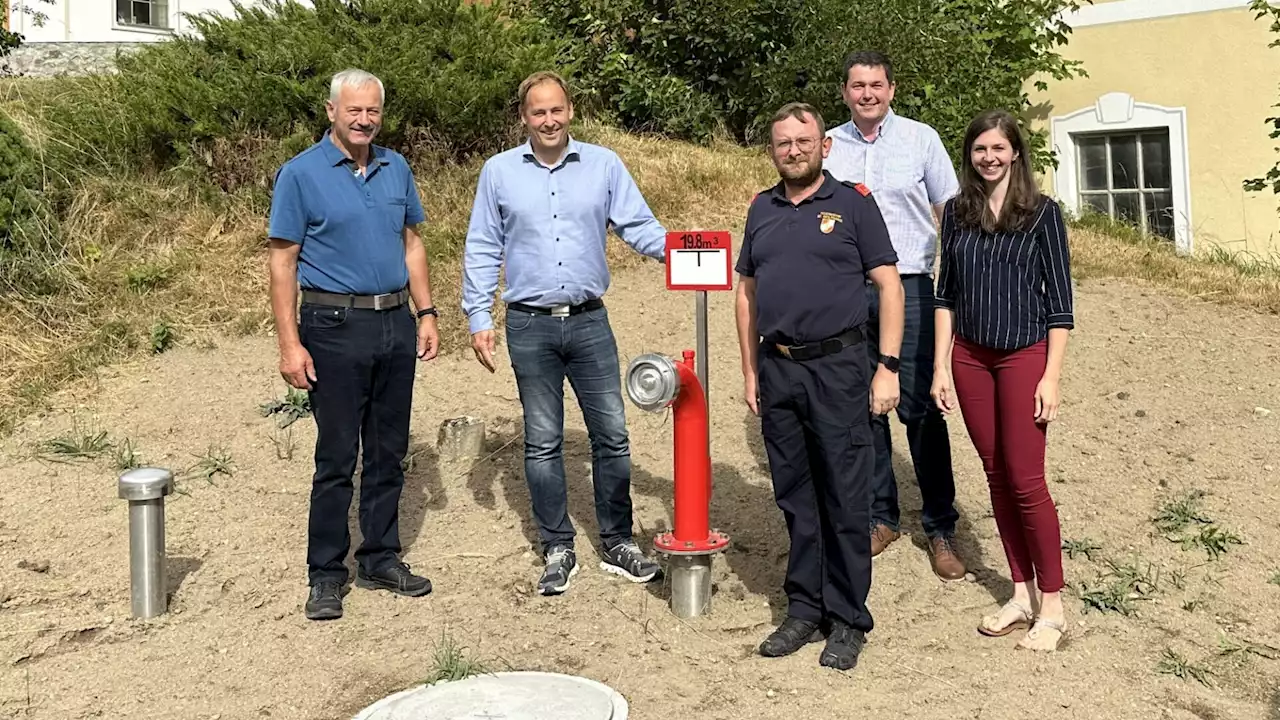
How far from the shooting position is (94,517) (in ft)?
Answer: 18.5

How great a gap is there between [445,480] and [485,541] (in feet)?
2.78

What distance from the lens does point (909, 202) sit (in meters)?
4.73

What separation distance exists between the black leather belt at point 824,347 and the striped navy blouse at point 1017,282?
434mm

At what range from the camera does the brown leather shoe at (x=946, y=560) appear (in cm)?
484

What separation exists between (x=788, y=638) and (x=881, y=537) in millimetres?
1083

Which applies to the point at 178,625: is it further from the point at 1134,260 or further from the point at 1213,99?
Answer: the point at 1213,99

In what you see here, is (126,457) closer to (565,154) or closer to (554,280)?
(554,280)

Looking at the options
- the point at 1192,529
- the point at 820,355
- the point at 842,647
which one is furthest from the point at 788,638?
the point at 1192,529

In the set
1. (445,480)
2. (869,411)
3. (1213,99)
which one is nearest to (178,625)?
(445,480)

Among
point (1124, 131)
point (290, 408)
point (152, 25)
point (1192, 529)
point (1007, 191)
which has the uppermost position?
point (152, 25)

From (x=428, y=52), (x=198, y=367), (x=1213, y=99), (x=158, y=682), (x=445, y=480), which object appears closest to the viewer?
(x=158, y=682)

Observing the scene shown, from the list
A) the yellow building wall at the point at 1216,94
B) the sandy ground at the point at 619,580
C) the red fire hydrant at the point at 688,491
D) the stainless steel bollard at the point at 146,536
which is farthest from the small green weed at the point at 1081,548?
the yellow building wall at the point at 1216,94

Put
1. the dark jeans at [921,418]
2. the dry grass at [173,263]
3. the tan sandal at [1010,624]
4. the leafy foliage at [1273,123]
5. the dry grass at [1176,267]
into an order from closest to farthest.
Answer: the tan sandal at [1010,624], the dark jeans at [921,418], the dry grass at [173,263], the dry grass at [1176,267], the leafy foliage at [1273,123]

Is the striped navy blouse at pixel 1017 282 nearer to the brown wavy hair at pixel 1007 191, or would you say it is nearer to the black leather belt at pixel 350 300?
the brown wavy hair at pixel 1007 191
